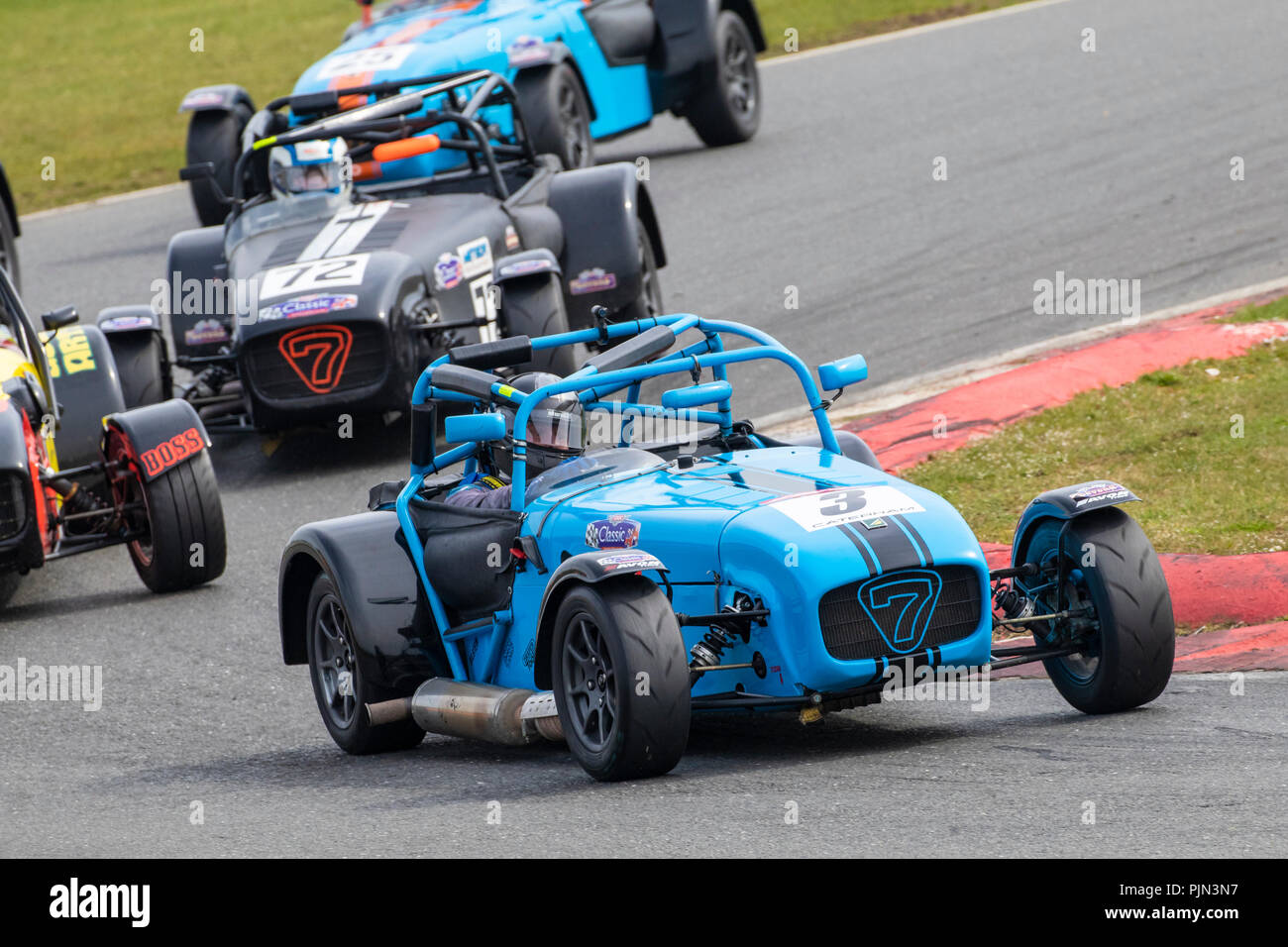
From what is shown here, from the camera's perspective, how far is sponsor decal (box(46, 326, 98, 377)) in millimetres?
11797

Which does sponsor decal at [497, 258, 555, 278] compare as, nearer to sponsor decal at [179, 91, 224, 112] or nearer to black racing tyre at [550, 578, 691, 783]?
black racing tyre at [550, 578, 691, 783]

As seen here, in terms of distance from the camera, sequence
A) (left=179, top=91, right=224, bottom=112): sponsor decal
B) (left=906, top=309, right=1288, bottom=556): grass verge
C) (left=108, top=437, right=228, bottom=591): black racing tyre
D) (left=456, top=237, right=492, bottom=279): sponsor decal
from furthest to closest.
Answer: (left=179, top=91, right=224, bottom=112): sponsor decal, (left=456, top=237, right=492, bottom=279): sponsor decal, (left=108, top=437, right=228, bottom=591): black racing tyre, (left=906, top=309, right=1288, bottom=556): grass verge

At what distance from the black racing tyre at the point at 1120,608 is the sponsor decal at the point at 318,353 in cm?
593

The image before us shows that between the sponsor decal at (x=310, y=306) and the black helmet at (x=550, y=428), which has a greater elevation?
the sponsor decal at (x=310, y=306)

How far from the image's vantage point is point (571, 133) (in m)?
15.9

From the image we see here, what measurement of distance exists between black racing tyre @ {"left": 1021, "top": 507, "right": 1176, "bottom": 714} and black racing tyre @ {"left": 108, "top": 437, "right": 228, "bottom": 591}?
5016 millimetres

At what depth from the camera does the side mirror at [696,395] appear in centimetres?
708

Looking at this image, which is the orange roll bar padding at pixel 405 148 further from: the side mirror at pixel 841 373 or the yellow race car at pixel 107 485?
the side mirror at pixel 841 373

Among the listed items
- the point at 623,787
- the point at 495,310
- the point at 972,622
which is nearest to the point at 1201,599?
the point at 972,622

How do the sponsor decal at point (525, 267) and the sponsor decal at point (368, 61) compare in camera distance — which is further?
the sponsor decal at point (368, 61)

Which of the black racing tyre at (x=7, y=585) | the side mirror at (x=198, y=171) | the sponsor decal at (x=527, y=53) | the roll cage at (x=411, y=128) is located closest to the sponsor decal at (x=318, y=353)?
the roll cage at (x=411, y=128)

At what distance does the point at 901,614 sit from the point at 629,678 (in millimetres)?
912

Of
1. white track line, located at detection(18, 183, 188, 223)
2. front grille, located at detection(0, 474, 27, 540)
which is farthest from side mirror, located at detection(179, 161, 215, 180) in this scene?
white track line, located at detection(18, 183, 188, 223)

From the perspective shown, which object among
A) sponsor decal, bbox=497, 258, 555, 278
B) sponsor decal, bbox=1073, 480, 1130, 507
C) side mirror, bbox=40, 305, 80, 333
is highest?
side mirror, bbox=40, 305, 80, 333
